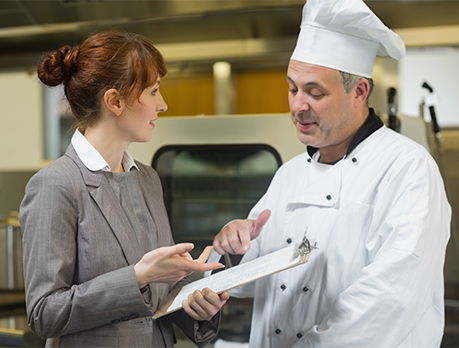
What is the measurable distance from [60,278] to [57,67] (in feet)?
1.16

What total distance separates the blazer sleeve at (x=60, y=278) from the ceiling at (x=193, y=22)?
1.31m

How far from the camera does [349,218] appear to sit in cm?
98

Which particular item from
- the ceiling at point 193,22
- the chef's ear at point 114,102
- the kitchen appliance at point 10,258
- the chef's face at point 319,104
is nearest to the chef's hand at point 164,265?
the chef's ear at point 114,102

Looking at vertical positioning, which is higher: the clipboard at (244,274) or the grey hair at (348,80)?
the grey hair at (348,80)

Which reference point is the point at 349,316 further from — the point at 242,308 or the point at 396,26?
the point at 396,26

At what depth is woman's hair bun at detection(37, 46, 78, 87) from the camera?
82cm

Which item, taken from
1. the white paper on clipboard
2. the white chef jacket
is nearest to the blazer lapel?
the white paper on clipboard

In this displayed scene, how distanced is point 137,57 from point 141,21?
1.25m

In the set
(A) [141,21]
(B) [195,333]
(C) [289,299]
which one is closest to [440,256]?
(C) [289,299]

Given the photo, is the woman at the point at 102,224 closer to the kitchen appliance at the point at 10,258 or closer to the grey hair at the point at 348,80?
the grey hair at the point at 348,80

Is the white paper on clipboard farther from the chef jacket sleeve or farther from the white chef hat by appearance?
the white chef hat

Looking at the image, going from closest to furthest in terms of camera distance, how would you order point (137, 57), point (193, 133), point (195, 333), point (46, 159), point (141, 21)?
point (137, 57)
point (195, 333)
point (193, 133)
point (141, 21)
point (46, 159)

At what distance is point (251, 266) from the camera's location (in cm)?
86

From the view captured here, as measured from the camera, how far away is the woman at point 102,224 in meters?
0.76
